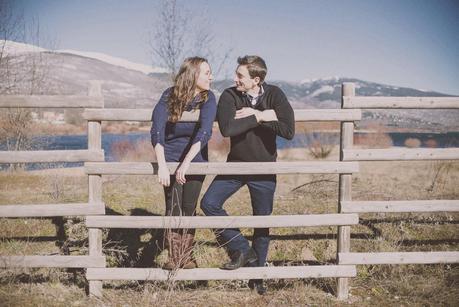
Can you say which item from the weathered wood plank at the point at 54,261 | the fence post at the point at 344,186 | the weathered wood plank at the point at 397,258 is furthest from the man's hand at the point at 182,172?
the weathered wood plank at the point at 397,258

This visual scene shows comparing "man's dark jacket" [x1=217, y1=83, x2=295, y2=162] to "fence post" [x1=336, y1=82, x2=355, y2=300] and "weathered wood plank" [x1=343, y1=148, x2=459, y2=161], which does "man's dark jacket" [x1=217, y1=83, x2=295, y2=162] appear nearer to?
"fence post" [x1=336, y1=82, x2=355, y2=300]

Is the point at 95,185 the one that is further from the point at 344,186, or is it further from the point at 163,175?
the point at 344,186

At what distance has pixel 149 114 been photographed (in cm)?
402

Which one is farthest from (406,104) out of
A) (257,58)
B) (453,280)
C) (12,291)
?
(12,291)

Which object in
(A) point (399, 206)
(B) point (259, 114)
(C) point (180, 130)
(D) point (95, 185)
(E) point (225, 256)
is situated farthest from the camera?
(E) point (225, 256)

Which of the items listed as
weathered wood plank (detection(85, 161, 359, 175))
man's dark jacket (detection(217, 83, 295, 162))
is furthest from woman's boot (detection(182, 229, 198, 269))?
man's dark jacket (detection(217, 83, 295, 162))

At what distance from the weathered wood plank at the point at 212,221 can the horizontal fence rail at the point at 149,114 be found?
42.2 inches

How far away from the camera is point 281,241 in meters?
5.46

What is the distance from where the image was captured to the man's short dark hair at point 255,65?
12.7 feet

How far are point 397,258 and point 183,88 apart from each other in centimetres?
309

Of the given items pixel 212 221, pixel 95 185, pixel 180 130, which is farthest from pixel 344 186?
pixel 95 185

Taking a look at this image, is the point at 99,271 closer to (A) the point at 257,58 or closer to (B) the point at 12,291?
(B) the point at 12,291

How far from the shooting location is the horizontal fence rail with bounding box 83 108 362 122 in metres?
3.99

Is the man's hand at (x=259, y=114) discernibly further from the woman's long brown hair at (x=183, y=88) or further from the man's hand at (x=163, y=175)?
the man's hand at (x=163, y=175)
